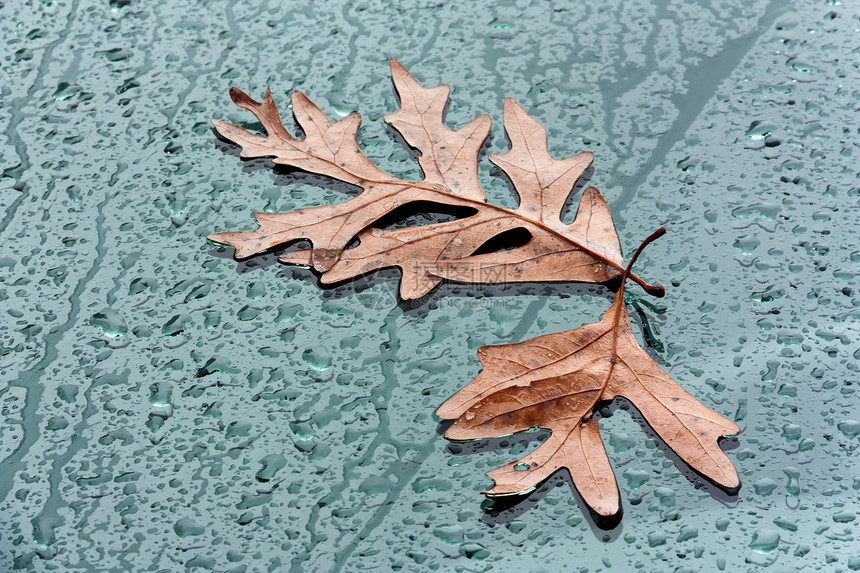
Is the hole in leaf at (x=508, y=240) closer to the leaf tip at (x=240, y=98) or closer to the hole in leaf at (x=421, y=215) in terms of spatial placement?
the hole in leaf at (x=421, y=215)

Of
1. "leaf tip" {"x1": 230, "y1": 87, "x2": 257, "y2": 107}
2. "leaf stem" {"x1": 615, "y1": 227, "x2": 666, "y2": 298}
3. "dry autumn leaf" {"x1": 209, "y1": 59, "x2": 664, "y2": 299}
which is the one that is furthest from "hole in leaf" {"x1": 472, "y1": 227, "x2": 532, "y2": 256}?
"leaf tip" {"x1": 230, "y1": 87, "x2": 257, "y2": 107}

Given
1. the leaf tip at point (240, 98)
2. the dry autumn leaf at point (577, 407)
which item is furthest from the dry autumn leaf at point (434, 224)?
the dry autumn leaf at point (577, 407)

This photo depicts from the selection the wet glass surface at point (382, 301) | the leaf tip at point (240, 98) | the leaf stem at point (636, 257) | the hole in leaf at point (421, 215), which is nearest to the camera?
the wet glass surface at point (382, 301)

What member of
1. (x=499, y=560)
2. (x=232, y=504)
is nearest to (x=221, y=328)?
(x=232, y=504)

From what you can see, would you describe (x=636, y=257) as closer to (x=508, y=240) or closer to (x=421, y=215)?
(x=508, y=240)

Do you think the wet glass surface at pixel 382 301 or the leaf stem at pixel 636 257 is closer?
the wet glass surface at pixel 382 301

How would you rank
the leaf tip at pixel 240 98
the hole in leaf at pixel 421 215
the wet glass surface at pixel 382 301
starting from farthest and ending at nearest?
the leaf tip at pixel 240 98 < the hole in leaf at pixel 421 215 < the wet glass surface at pixel 382 301

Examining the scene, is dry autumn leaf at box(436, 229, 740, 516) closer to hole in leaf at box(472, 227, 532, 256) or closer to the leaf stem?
the leaf stem
